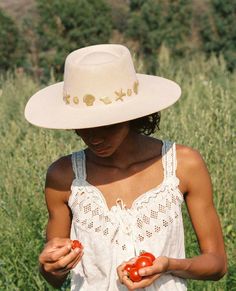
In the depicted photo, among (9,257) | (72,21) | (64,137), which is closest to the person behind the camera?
(9,257)

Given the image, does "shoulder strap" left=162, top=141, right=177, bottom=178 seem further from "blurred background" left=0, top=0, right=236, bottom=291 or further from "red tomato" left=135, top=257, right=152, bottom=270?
"blurred background" left=0, top=0, right=236, bottom=291

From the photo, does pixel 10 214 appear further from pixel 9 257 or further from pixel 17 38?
pixel 17 38

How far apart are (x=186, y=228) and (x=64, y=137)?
2.03m

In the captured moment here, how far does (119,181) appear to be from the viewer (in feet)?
6.12

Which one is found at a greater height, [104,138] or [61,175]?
[104,138]

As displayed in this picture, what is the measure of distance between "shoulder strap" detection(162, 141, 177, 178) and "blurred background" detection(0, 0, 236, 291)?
129cm

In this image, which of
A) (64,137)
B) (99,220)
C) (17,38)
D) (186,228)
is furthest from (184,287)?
(17,38)

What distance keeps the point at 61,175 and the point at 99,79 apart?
0.99ft

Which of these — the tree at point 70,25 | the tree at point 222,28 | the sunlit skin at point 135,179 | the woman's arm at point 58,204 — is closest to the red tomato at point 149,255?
the sunlit skin at point 135,179

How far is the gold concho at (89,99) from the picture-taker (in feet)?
5.88

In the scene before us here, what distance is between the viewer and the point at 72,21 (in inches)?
479

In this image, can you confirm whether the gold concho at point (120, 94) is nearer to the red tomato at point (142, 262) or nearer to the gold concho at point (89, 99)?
the gold concho at point (89, 99)

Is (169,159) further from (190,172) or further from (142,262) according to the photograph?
(142,262)

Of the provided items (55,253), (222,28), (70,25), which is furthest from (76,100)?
(222,28)
